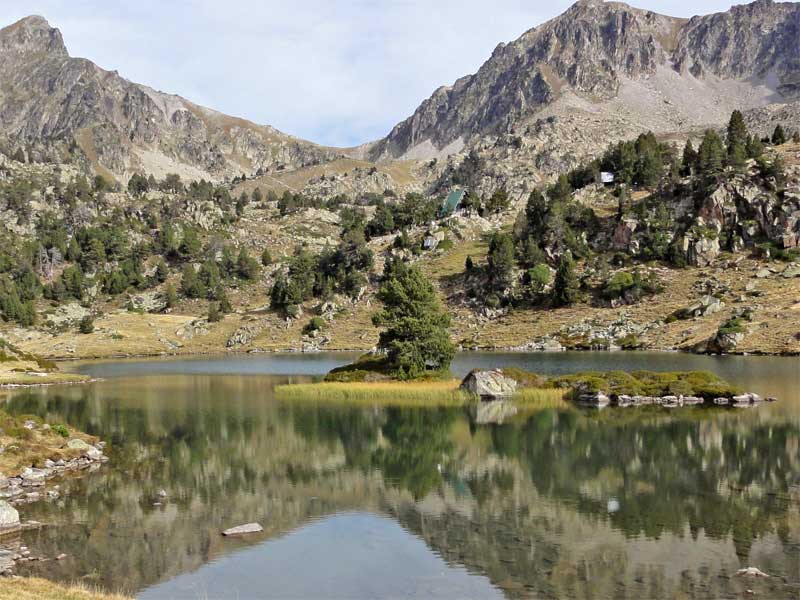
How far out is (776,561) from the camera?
2342cm

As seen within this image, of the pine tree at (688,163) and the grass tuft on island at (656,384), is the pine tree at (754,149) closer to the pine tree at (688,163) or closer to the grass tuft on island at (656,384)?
the pine tree at (688,163)

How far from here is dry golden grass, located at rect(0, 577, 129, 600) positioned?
60.4 ft

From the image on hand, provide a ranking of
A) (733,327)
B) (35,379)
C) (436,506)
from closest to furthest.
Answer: (436,506)
(35,379)
(733,327)

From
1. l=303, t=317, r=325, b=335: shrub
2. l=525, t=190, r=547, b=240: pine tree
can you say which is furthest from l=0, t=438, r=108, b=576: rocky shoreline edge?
l=525, t=190, r=547, b=240: pine tree

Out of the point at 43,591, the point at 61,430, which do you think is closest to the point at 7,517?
the point at 43,591

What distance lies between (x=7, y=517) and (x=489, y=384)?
4706 cm

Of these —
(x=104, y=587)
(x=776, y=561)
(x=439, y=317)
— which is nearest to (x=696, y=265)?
(x=439, y=317)

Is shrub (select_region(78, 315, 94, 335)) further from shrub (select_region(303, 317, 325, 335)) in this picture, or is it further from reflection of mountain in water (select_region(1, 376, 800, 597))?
reflection of mountain in water (select_region(1, 376, 800, 597))

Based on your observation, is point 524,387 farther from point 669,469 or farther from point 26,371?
point 26,371

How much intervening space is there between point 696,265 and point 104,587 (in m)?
140

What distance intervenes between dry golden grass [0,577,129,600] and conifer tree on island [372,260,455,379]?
5566cm

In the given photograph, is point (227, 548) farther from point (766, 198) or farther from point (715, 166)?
point (715, 166)

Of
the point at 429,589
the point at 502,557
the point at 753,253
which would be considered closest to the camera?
the point at 429,589

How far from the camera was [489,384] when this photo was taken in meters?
69.4
